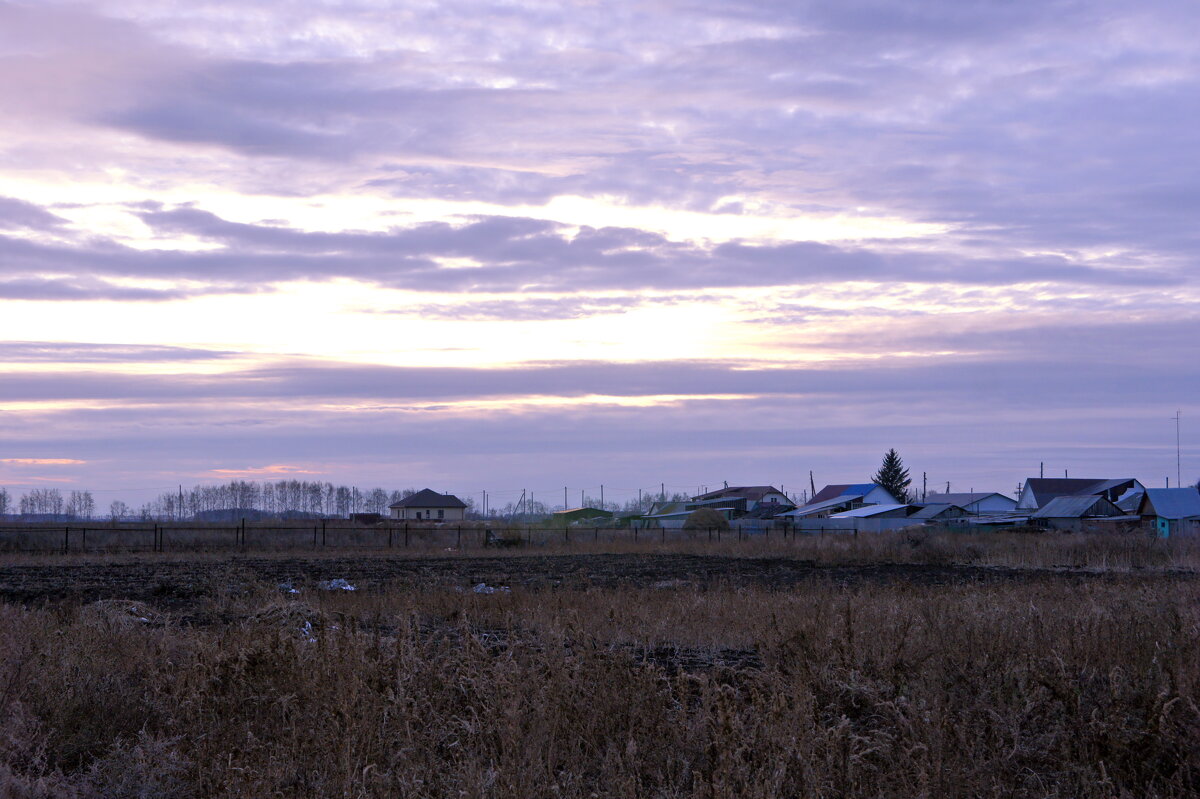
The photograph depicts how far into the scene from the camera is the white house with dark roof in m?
127

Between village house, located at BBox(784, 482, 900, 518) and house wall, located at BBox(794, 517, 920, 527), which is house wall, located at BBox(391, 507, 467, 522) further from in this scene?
house wall, located at BBox(794, 517, 920, 527)

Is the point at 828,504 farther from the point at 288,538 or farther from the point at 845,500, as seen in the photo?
the point at 288,538

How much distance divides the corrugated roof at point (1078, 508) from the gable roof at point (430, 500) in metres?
77.4

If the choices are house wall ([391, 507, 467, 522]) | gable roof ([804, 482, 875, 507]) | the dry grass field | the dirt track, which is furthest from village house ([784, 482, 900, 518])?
the dry grass field

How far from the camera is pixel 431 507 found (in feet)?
418

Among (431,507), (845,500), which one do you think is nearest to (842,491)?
(845,500)

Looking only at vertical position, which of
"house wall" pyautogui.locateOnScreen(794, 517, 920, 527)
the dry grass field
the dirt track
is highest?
the dry grass field

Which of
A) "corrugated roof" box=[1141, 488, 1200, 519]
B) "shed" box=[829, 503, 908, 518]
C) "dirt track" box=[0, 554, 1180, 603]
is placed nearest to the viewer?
"dirt track" box=[0, 554, 1180, 603]

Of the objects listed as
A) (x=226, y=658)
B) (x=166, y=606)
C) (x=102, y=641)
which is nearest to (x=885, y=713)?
(x=226, y=658)

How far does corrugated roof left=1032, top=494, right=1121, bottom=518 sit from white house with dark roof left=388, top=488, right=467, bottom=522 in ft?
246

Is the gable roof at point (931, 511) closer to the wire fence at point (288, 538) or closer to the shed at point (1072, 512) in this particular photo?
the shed at point (1072, 512)

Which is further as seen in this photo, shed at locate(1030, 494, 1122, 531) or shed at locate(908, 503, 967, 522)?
shed at locate(908, 503, 967, 522)

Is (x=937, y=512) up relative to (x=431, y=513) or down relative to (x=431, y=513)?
up

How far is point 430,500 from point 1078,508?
269 ft
